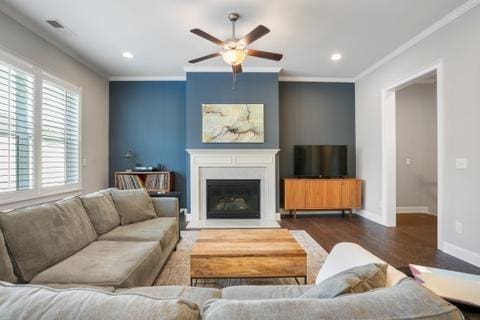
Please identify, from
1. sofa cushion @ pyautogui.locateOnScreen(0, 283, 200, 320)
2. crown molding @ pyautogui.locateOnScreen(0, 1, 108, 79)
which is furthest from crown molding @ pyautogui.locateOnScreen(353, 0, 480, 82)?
crown molding @ pyautogui.locateOnScreen(0, 1, 108, 79)

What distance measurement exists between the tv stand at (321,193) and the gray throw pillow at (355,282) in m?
4.13

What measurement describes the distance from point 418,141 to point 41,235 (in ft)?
21.5

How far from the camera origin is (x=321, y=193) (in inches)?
203

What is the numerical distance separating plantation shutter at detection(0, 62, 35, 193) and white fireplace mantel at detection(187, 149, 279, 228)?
242 cm

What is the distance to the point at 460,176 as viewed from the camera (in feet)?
10.1

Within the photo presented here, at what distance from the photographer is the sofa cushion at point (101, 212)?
8.55 feet

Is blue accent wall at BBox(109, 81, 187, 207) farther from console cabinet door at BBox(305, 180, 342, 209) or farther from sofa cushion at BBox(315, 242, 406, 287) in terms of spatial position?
sofa cushion at BBox(315, 242, 406, 287)

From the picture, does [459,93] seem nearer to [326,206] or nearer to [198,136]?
[326,206]

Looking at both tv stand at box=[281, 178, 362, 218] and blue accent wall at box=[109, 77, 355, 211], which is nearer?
tv stand at box=[281, 178, 362, 218]

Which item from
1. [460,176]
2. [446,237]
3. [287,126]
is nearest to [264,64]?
[287,126]

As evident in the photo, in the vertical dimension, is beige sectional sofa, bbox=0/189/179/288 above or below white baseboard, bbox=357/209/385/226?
above

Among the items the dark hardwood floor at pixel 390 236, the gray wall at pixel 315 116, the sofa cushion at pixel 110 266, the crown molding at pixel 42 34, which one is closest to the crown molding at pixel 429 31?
the gray wall at pixel 315 116

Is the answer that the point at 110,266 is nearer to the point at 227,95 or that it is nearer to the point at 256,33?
the point at 256,33

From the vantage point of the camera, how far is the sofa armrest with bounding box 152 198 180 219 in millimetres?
3469
